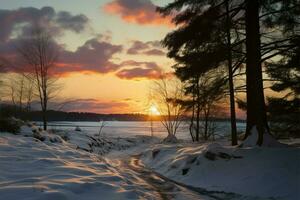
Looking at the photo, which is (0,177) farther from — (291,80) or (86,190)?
(291,80)

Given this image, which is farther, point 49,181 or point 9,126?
point 9,126

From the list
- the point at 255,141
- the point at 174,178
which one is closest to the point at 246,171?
the point at 255,141

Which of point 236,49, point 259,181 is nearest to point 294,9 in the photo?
point 236,49

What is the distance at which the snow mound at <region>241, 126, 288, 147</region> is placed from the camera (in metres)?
14.7

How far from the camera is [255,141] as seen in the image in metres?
15.0

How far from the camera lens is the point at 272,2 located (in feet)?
49.1

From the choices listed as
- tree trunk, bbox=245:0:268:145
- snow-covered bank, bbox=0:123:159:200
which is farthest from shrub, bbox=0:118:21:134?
tree trunk, bbox=245:0:268:145

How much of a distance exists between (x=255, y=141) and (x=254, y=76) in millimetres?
2797

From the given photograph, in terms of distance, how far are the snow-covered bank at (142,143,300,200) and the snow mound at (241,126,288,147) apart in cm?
80

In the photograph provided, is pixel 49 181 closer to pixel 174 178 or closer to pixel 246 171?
pixel 246 171

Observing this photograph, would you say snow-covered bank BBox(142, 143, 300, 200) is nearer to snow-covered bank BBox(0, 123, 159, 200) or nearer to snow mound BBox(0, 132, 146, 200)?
snow-covered bank BBox(0, 123, 159, 200)

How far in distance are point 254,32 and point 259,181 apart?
6.82 metres

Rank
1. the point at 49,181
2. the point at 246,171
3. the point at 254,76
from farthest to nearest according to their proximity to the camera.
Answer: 1. the point at 254,76
2. the point at 246,171
3. the point at 49,181

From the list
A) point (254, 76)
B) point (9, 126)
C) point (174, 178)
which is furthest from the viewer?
point (9, 126)
